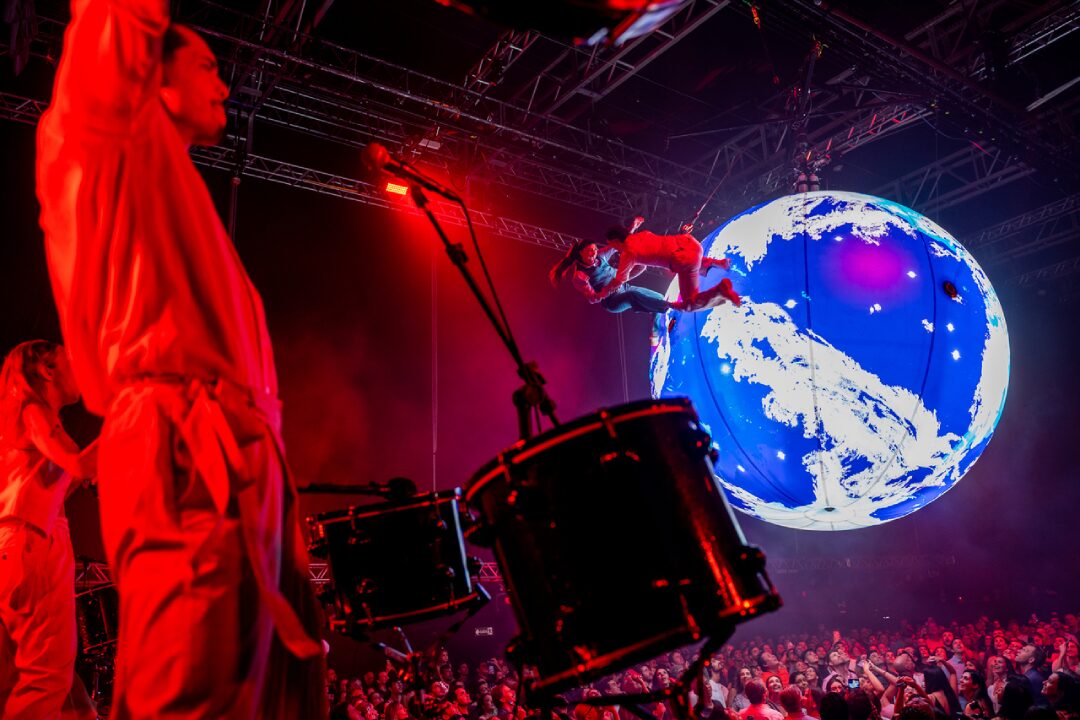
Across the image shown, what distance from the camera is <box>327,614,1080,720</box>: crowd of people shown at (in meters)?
4.94

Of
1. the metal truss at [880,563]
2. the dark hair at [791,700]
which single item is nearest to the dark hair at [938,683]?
the dark hair at [791,700]

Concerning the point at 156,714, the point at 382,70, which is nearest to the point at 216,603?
the point at 156,714

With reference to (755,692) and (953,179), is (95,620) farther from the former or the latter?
(953,179)

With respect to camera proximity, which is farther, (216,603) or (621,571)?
(621,571)

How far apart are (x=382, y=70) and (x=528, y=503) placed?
993 cm

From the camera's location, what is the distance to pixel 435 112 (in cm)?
1045

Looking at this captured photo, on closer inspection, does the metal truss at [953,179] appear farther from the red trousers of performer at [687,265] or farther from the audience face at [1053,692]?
the audience face at [1053,692]

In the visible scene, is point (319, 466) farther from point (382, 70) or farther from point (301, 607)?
point (301, 607)

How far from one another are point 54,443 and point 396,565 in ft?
5.32

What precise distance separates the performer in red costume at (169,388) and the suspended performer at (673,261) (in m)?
4.56

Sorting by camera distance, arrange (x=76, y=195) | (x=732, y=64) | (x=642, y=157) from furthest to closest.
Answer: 1. (x=642, y=157)
2. (x=732, y=64)
3. (x=76, y=195)

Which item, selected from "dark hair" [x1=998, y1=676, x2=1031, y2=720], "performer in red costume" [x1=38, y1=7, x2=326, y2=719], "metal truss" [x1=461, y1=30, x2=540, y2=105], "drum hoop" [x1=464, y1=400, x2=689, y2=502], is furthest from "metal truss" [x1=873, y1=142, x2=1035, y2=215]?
"performer in red costume" [x1=38, y1=7, x2=326, y2=719]

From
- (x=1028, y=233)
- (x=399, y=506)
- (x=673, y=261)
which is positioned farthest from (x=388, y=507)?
(x=1028, y=233)

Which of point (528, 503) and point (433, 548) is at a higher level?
point (528, 503)
